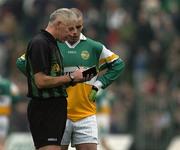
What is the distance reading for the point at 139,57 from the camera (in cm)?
2156

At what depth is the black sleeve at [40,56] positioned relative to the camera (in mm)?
10539

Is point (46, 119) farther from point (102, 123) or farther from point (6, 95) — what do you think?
point (102, 123)

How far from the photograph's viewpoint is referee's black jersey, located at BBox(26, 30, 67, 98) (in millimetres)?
10555

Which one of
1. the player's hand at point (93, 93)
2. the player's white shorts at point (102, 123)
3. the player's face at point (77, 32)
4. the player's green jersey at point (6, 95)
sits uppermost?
the player's face at point (77, 32)

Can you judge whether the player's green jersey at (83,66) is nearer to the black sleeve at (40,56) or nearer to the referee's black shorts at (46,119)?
the referee's black shorts at (46,119)

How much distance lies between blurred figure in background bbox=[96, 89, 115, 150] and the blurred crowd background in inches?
30.1

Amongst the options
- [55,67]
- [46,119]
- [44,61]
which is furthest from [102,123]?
[44,61]

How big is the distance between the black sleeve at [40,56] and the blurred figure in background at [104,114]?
25.0 feet

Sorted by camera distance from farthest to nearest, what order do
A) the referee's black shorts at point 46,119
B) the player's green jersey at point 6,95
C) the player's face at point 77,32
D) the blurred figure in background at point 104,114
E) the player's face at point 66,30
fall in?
1. the blurred figure in background at point 104,114
2. the player's green jersey at point 6,95
3. the player's face at point 77,32
4. the referee's black shorts at point 46,119
5. the player's face at point 66,30

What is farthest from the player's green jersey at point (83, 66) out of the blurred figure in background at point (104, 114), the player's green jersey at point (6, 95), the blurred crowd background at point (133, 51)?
the blurred crowd background at point (133, 51)

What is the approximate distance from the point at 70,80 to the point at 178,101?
986 centimetres

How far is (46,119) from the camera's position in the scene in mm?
10852

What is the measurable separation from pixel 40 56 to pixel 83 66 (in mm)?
1509

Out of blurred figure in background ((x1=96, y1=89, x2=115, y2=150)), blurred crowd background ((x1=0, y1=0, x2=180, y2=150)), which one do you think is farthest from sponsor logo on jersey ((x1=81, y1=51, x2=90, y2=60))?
blurred crowd background ((x1=0, y1=0, x2=180, y2=150))
